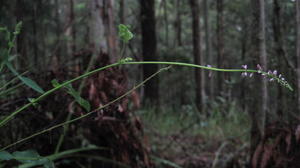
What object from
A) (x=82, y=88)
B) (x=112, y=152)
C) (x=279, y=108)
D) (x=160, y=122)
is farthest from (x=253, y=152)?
(x=160, y=122)

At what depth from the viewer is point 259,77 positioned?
105 inches

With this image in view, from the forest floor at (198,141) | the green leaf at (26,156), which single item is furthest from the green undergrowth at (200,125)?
the green leaf at (26,156)

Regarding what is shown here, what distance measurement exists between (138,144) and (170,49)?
8.38 meters

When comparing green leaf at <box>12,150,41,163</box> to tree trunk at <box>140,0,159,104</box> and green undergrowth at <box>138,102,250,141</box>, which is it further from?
tree trunk at <box>140,0,159,104</box>

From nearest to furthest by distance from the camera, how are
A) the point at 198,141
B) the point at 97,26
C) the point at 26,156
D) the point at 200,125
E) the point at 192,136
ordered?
the point at 26,156
the point at 97,26
the point at 198,141
the point at 192,136
the point at 200,125

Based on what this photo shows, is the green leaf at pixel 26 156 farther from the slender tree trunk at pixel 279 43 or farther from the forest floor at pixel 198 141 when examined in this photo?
the slender tree trunk at pixel 279 43

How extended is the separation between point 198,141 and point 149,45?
13.6 feet

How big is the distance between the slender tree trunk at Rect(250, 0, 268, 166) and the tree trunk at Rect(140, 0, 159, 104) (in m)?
5.17

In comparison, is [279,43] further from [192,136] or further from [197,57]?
[197,57]

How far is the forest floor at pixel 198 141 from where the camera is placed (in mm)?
3471

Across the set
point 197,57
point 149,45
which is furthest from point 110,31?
point 149,45

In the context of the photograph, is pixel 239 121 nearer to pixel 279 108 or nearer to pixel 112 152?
pixel 279 108

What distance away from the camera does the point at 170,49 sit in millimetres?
11156

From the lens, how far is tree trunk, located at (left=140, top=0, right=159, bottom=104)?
316 inches
